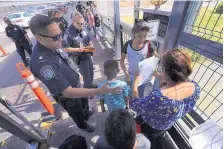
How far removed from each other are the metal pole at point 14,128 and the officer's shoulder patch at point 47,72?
2.23 feet

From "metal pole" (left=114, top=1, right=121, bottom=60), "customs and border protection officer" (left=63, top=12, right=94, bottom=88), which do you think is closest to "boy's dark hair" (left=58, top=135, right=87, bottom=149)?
"customs and border protection officer" (left=63, top=12, right=94, bottom=88)

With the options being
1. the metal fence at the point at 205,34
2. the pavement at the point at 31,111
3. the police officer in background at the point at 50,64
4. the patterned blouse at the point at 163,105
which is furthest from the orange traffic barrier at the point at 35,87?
the metal fence at the point at 205,34

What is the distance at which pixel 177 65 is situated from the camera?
44.6 inches

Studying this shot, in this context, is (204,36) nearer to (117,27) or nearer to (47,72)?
(47,72)

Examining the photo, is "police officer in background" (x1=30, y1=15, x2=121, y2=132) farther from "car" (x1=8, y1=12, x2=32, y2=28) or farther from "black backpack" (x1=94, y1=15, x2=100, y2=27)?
"car" (x1=8, y1=12, x2=32, y2=28)

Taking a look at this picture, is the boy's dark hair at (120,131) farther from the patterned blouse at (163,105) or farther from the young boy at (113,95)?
the young boy at (113,95)

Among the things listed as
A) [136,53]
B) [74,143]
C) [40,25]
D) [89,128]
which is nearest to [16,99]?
[89,128]

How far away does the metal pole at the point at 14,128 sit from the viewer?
5.55 ft

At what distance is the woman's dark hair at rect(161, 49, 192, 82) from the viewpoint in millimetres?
1137

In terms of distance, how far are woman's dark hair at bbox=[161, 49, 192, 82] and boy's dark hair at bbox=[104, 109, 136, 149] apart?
1.69ft

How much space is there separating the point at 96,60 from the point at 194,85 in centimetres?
470

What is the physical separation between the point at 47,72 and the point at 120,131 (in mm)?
1095

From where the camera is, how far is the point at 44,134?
254cm

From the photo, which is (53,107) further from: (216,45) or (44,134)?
(216,45)
